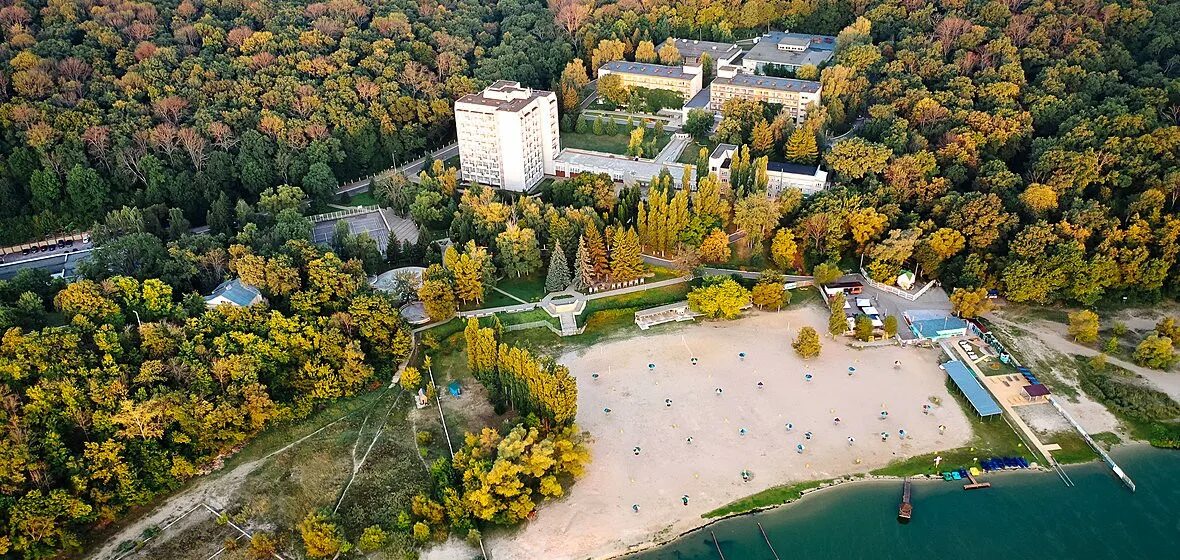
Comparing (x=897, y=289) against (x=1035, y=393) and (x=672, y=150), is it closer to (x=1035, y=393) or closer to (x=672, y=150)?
(x=1035, y=393)

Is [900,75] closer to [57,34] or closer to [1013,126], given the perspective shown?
[1013,126]

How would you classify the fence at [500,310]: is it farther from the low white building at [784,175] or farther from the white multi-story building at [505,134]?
the low white building at [784,175]

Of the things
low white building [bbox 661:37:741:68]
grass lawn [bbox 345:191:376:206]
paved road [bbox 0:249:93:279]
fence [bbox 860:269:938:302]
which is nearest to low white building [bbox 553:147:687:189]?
grass lawn [bbox 345:191:376:206]

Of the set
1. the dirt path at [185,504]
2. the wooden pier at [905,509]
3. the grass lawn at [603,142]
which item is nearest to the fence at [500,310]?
the dirt path at [185,504]

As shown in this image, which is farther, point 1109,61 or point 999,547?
point 1109,61

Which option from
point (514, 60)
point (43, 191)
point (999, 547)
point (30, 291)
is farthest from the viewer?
point (514, 60)

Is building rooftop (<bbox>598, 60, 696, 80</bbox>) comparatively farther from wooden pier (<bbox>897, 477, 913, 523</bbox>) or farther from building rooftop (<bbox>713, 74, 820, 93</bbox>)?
wooden pier (<bbox>897, 477, 913, 523</bbox>)

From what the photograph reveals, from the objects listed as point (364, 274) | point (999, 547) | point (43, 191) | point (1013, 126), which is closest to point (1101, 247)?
point (1013, 126)
